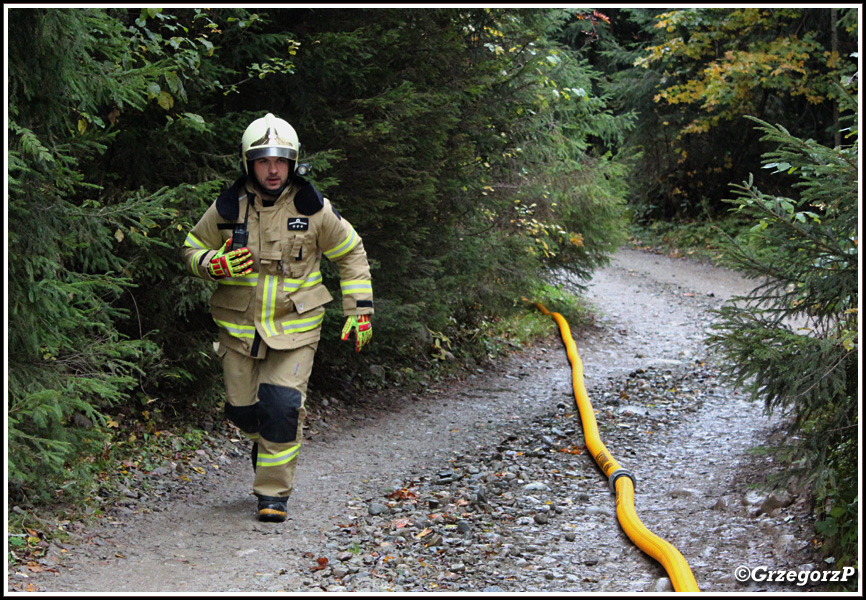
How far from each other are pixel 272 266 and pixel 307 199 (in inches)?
18.3

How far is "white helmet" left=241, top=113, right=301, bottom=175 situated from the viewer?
15.4 feet

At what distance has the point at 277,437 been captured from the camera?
4.79 meters

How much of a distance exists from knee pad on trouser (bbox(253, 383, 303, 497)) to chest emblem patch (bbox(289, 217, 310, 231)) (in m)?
0.97

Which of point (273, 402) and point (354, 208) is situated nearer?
point (273, 402)

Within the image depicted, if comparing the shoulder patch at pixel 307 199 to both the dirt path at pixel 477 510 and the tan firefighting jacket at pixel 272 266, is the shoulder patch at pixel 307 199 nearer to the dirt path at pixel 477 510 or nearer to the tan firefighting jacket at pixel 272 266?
the tan firefighting jacket at pixel 272 266

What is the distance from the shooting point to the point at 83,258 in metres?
4.70

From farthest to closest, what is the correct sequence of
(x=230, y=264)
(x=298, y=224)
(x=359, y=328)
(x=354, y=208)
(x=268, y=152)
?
(x=354, y=208), (x=359, y=328), (x=298, y=224), (x=268, y=152), (x=230, y=264)

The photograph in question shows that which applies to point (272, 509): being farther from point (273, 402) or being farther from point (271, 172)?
point (271, 172)

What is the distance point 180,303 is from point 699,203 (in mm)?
21754

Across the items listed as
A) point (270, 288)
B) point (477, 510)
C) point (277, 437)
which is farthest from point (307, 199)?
point (477, 510)

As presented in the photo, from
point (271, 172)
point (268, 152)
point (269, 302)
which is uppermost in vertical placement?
point (268, 152)

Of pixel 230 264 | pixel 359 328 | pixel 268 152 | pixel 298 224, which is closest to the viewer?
pixel 230 264

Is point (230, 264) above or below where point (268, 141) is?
below

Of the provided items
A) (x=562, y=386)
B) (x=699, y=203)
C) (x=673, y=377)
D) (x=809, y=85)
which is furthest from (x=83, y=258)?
(x=699, y=203)
